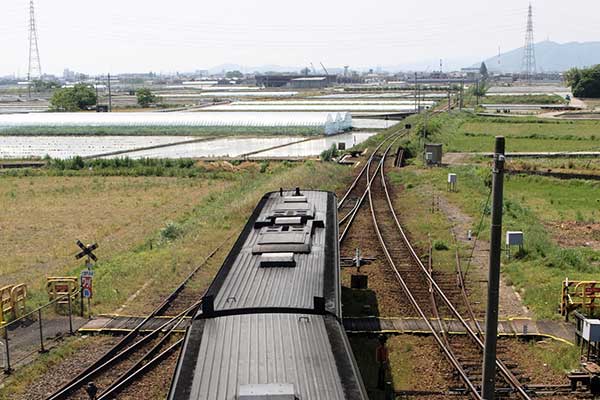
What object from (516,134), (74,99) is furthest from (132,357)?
(74,99)

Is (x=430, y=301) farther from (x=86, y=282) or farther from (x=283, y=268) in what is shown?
(x=86, y=282)

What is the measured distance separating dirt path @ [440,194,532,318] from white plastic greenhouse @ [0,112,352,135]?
162ft

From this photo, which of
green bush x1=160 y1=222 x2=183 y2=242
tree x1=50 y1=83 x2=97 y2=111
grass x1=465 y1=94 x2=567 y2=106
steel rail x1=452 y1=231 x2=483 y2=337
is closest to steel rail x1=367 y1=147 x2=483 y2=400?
steel rail x1=452 y1=231 x2=483 y2=337

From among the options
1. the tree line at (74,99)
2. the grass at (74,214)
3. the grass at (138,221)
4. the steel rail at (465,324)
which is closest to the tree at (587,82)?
the tree line at (74,99)

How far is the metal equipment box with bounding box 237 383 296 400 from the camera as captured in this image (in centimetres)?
761

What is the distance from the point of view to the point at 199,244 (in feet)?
87.0

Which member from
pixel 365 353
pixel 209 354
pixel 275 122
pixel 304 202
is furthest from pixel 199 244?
pixel 275 122

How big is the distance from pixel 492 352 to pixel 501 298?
33.9ft

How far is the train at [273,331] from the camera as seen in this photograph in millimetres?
8273

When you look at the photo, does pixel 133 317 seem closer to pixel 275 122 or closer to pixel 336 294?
pixel 336 294

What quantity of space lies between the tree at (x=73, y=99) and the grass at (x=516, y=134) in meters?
68.7

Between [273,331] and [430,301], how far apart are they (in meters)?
10.3

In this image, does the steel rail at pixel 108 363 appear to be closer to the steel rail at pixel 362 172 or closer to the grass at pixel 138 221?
the grass at pixel 138 221

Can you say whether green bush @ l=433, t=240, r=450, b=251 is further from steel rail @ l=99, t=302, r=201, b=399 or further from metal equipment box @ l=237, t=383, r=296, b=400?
metal equipment box @ l=237, t=383, r=296, b=400
